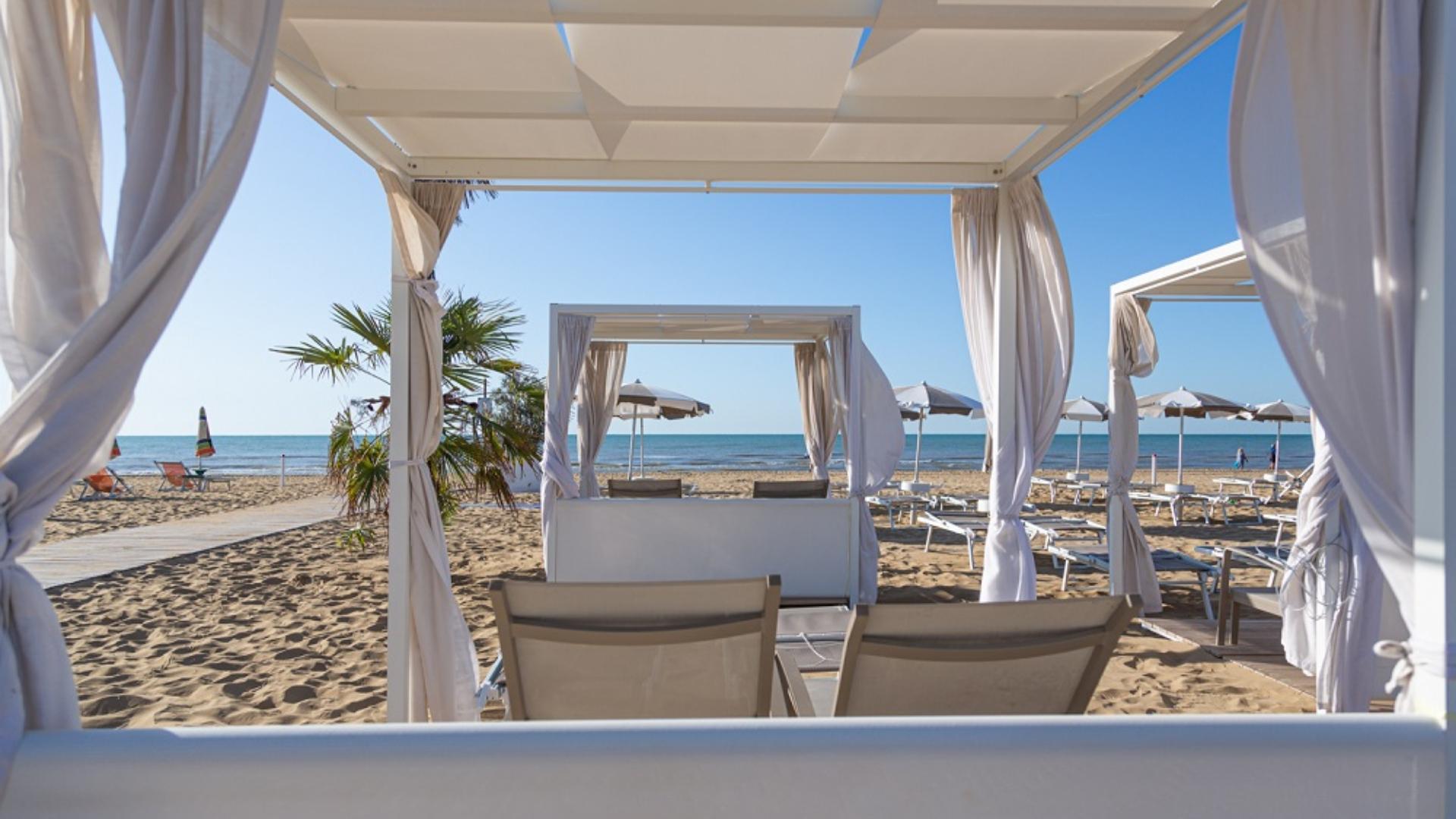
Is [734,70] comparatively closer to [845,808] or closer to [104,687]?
[845,808]

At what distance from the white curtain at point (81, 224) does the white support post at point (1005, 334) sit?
317 cm

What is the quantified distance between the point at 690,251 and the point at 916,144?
21.5 metres

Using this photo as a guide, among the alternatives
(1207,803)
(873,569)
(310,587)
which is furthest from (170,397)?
(1207,803)

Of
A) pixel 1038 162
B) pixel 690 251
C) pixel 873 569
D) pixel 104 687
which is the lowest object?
pixel 104 687

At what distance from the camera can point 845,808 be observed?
127 centimetres

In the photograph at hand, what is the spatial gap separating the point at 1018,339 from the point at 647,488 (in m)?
3.53

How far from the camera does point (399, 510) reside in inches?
128

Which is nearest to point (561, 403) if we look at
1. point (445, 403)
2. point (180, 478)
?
point (445, 403)

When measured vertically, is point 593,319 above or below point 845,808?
above

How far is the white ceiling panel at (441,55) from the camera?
7.98ft

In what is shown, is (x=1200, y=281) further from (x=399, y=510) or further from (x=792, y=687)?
(x=399, y=510)

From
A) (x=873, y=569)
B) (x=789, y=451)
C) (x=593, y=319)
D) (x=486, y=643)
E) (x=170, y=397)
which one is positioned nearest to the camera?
(x=486, y=643)

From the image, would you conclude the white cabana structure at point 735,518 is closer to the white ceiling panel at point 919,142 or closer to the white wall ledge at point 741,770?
the white ceiling panel at point 919,142

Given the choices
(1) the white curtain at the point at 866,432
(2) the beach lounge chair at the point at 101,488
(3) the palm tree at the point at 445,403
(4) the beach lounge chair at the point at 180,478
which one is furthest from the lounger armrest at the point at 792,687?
(4) the beach lounge chair at the point at 180,478
